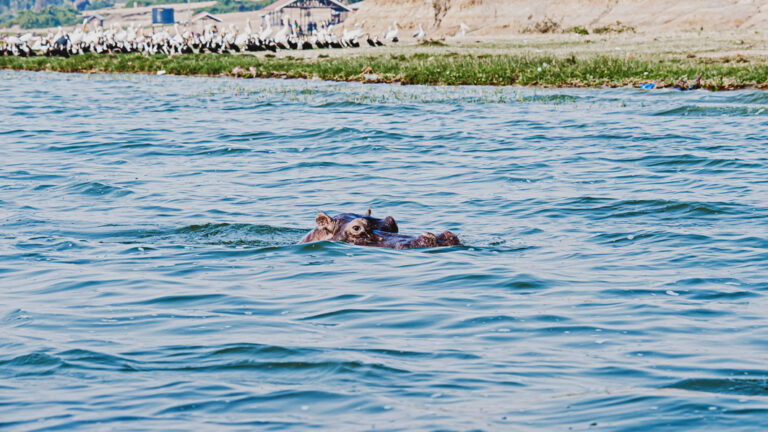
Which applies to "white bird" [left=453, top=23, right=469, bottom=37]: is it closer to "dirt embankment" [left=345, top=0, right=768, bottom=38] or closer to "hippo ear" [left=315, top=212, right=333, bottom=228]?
"dirt embankment" [left=345, top=0, right=768, bottom=38]

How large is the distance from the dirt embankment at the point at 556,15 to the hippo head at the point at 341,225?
48503 millimetres

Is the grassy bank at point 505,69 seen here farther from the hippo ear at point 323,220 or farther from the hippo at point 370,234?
the hippo ear at point 323,220

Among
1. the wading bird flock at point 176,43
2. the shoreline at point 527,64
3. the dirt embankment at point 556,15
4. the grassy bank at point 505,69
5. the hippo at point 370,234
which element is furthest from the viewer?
the wading bird flock at point 176,43

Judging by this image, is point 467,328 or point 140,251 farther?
point 140,251

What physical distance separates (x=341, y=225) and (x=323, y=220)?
0.23 metres

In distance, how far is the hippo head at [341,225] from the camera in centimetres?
1120

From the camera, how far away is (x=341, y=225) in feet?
37.5

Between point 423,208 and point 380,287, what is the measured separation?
472 cm

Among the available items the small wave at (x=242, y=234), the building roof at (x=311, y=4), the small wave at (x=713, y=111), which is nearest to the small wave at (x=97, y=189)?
the small wave at (x=242, y=234)

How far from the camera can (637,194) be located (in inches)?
596

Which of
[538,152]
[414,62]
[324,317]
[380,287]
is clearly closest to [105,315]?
[324,317]

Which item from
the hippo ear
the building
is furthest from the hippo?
the building

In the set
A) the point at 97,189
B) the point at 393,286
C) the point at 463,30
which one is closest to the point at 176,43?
the point at 463,30

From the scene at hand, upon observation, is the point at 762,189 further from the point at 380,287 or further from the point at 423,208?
the point at 380,287
